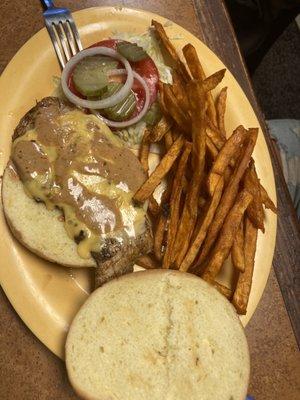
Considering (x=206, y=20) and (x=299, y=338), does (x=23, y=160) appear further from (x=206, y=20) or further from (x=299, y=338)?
(x=299, y=338)

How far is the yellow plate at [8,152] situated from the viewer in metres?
2.04

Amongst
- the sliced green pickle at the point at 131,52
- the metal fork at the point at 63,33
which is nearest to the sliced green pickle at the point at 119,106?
the sliced green pickle at the point at 131,52

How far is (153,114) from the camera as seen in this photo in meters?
2.33

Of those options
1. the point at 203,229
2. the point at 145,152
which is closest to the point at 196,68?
the point at 145,152

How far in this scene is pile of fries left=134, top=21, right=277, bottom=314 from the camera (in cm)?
203

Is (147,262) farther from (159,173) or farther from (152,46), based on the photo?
(152,46)

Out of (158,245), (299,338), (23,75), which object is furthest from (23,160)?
(299,338)

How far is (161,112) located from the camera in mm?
2312

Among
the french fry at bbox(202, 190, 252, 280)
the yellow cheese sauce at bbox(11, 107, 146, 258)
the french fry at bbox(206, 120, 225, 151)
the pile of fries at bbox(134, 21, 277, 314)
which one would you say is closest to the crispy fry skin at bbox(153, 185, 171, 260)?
the pile of fries at bbox(134, 21, 277, 314)

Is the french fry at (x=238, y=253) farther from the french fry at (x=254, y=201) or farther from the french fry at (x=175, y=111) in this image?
the french fry at (x=175, y=111)

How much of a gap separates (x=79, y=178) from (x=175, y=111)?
48cm

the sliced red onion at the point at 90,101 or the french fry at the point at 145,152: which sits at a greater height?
the sliced red onion at the point at 90,101

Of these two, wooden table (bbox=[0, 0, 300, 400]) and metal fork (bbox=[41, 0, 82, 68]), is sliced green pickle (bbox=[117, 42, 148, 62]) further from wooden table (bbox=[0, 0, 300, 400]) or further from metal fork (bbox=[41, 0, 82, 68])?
wooden table (bbox=[0, 0, 300, 400])

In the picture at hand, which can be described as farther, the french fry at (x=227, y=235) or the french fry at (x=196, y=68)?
the french fry at (x=196, y=68)
